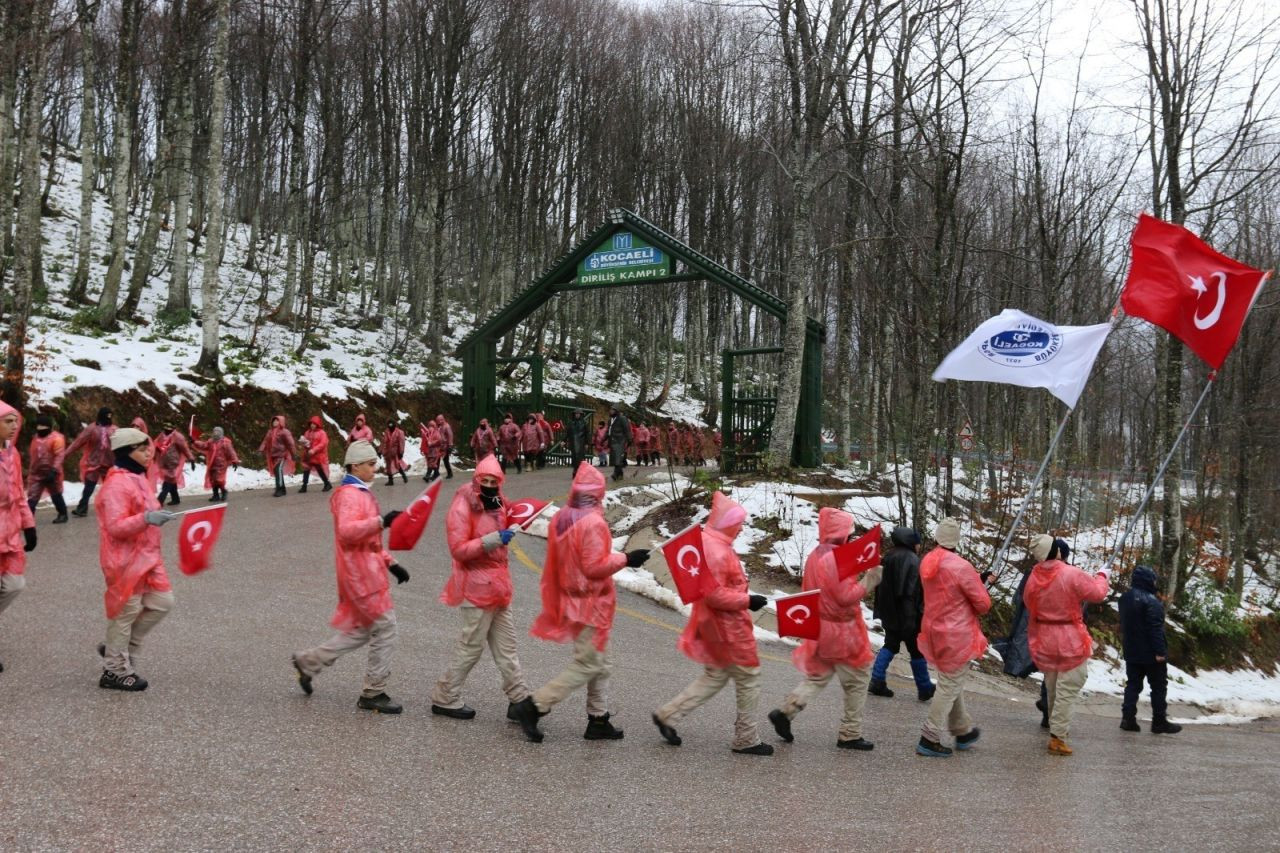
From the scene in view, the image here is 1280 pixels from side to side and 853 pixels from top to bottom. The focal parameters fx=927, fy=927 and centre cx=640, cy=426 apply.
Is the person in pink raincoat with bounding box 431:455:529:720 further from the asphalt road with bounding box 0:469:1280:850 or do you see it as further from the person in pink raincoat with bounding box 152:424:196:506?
the person in pink raincoat with bounding box 152:424:196:506

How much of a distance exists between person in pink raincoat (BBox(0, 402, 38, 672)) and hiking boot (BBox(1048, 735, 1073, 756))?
771 centimetres

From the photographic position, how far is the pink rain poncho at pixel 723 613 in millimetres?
6105

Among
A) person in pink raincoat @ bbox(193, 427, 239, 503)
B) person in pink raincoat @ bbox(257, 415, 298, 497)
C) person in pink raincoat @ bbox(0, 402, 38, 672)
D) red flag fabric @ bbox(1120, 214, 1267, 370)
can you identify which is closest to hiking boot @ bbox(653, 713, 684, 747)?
person in pink raincoat @ bbox(0, 402, 38, 672)

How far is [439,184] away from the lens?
106 ft

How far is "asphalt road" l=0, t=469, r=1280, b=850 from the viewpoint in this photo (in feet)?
14.1

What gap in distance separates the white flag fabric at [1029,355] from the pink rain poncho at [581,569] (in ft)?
15.1

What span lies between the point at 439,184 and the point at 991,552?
79.1 feet

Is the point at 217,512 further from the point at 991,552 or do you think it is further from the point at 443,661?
the point at 991,552

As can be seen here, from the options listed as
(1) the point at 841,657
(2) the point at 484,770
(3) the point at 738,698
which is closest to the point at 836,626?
(1) the point at 841,657

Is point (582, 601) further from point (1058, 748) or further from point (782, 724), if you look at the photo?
point (1058, 748)

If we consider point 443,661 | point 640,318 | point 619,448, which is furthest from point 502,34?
point 443,661

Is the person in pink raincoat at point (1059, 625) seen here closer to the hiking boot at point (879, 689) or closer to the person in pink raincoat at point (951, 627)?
the person in pink raincoat at point (951, 627)

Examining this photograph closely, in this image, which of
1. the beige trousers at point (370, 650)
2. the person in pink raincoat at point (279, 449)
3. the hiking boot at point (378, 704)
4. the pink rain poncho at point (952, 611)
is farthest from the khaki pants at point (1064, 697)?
the person in pink raincoat at point (279, 449)

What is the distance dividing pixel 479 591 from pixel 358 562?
2.75 ft
